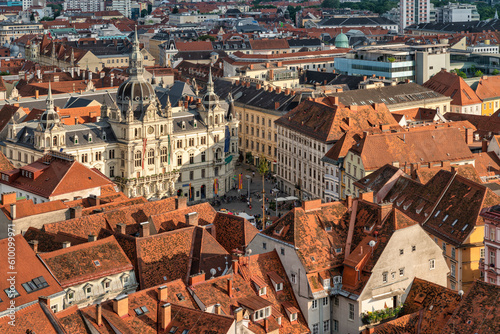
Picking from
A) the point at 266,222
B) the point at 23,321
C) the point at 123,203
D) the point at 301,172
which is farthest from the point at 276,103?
the point at 23,321

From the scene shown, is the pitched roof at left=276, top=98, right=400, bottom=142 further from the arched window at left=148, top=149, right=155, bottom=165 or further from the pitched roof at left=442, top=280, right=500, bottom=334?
the pitched roof at left=442, top=280, right=500, bottom=334

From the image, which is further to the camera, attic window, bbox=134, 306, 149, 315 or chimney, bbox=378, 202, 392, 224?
chimney, bbox=378, 202, 392, 224

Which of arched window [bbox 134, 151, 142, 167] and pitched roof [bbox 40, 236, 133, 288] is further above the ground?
pitched roof [bbox 40, 236, 133, 288]

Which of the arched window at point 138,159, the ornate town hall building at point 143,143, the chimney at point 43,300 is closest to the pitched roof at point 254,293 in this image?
the chimney at point 43,300

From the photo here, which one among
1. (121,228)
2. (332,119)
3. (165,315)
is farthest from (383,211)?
(332,119)

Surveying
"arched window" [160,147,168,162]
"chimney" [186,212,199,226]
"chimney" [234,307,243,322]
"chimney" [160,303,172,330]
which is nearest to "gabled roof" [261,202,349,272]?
"chimney" [186,212,199,226]

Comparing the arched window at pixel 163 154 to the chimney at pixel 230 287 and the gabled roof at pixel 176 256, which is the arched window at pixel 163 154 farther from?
the chimney at pixel 230 287
